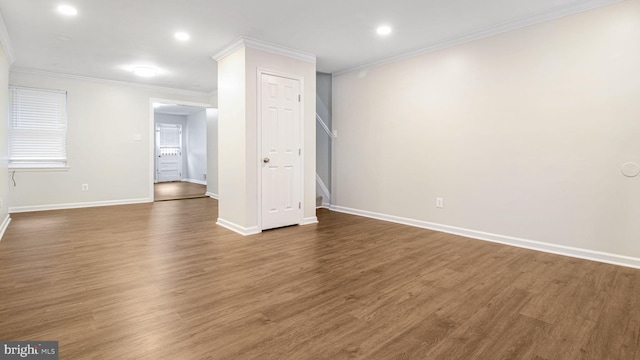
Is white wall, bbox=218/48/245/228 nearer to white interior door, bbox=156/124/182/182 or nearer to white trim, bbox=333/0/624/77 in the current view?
white trim, bbox=333/0/624/77

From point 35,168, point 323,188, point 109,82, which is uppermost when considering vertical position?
point 109,82

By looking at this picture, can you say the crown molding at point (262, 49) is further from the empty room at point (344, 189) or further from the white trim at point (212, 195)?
the white trim at point (212, 195)

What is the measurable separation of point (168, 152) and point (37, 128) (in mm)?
5997

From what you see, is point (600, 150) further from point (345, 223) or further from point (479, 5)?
point (345, 223)

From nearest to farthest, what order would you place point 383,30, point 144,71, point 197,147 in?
1. point 383,30
2. point 144,71
3. point 197,147

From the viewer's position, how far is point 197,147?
1117cm

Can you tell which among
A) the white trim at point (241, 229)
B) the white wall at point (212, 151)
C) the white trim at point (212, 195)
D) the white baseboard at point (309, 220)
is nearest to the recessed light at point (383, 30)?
the white baseboard at point (309, 220)

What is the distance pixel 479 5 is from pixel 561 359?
3.10 meters

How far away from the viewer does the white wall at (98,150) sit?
18.7 feet

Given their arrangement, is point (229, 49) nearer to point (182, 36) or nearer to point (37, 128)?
point (182, 36)

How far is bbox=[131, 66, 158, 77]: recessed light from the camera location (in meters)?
5.38

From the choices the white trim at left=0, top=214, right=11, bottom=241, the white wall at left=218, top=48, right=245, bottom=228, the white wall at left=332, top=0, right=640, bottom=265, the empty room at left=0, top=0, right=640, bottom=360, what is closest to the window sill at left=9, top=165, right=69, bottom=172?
the empty room at left=0, top=0, right=640, bottom=360

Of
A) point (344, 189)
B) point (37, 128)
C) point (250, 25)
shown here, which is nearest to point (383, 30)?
point (250, 25)

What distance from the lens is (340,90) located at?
5.65m
